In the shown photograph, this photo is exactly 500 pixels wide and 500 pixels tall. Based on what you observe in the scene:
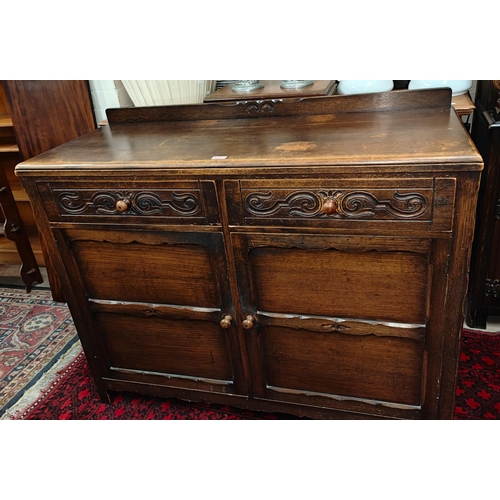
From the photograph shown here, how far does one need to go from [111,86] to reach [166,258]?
894 millimetres

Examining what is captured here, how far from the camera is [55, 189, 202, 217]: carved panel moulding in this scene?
45.6 inches

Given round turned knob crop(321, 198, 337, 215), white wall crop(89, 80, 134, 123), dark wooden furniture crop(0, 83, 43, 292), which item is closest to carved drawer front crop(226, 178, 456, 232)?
round turned knob crop(321, 198, 337, 215)

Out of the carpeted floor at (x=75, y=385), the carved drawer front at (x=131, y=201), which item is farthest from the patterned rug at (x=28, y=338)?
the carved drawer front at (x=131, y=201)

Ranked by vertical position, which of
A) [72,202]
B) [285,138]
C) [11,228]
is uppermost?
[285,138]

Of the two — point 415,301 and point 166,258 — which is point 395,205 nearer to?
point 415,301

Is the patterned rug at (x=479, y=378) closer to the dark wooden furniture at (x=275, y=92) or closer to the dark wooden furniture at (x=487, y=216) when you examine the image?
the dark wooden furniture at (x=487, y=216)

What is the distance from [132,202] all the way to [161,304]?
1.08ft

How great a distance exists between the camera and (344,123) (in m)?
1.27

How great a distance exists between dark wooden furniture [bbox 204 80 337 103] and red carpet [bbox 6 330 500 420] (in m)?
1.01

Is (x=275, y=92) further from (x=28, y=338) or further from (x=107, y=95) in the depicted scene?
(x=28, y=338)

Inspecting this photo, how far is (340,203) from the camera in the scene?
1052 mm

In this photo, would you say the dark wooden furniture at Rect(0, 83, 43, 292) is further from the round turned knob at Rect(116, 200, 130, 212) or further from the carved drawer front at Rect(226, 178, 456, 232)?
the carved drawer front at Rect(226, 178, 456, 232)

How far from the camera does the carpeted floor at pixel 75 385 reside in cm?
152

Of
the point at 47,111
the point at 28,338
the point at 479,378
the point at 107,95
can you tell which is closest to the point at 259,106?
the point at 107,95
